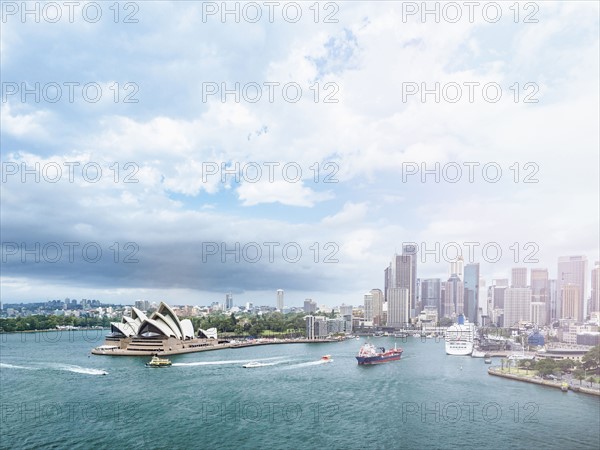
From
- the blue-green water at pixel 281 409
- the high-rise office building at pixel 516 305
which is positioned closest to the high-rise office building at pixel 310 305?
the high-rise office building at pixel 516 305

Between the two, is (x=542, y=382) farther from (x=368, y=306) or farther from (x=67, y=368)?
(x=368, y=306)

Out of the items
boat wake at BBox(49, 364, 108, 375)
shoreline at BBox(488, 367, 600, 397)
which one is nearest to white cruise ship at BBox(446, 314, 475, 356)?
shoreline at BBox(488, 367, 600, 397)

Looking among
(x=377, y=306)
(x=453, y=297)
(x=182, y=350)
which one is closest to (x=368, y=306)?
(x=377, y=306)

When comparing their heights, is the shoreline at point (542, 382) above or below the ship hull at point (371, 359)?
above

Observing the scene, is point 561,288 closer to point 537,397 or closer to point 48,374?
point 537,397

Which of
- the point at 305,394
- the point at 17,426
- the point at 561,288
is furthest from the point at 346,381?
the point at 561,288

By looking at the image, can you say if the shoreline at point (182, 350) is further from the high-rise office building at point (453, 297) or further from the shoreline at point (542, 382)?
the high-rise office building at point (453, 297)
